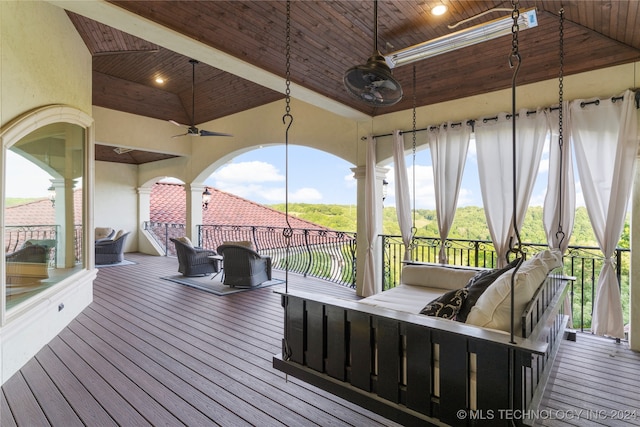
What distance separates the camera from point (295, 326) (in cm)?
227

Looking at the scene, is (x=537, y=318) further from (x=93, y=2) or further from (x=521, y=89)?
(x=93, y=2)

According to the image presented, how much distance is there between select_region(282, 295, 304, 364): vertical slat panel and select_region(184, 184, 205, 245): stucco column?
7342 millimetres

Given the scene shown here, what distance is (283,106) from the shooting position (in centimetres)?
661

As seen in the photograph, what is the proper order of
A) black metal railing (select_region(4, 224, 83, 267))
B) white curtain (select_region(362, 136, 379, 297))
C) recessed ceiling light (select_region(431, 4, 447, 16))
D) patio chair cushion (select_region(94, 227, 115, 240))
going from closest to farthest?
black metal railing (select_region(4, 224, 83, 267)), recessed ceiling light (select_region(431, 4, 447, 16)), white curtain (select_region(362, 136, 379, 297)), patio chair cushion (select_region(94, 227, 115, 240))

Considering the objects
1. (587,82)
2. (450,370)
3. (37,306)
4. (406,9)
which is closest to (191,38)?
(406,9)

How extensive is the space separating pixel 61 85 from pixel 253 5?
88.0 inches

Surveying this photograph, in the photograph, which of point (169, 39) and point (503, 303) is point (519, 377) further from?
point (169, 39)

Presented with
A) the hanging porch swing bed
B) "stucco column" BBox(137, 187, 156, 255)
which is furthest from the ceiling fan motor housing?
"stucco column" BBox(137, 187, 156, 255)

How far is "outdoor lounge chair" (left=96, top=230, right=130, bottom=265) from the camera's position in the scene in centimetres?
769

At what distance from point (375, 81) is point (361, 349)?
5.92ft

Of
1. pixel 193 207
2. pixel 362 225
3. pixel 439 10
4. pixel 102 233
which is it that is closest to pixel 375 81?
pixel 439 10

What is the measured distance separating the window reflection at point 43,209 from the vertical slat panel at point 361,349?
278cm

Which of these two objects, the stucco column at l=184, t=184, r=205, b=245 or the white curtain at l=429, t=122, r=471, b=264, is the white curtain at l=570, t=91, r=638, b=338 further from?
the stucco column at l=184, t=184, r=205, b=245

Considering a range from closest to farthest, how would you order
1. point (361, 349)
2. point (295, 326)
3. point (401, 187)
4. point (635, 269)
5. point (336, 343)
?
point (361, 349) → point (336, 343) → point (295, 326) → point (635, 269) → point (401, 187)
